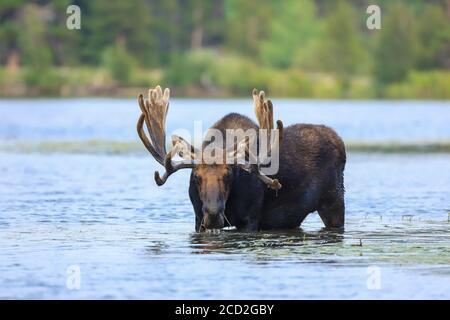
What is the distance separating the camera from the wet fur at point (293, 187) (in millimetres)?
18625

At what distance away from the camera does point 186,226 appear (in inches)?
792

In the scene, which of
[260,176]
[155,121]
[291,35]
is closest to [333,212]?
[260,176]

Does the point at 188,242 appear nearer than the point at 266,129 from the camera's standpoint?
Yes

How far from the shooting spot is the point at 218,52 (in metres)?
120

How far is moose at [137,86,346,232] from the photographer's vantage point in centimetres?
1811

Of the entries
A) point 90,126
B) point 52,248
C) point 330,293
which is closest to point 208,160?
point 52,248

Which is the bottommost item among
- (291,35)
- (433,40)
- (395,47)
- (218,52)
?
(395,47)

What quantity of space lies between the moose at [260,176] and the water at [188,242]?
0.30 meters

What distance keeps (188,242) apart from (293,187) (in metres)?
1.84

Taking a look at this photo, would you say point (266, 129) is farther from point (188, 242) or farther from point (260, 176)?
point (188, 242)

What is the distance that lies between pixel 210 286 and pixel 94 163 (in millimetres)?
18478

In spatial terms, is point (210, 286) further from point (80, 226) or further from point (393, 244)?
point (80, 226)

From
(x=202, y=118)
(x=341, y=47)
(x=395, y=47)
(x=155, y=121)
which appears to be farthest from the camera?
(x=341, y=47)

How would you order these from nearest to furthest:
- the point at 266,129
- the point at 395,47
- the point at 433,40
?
the point at 266,129 → the point at 395,47 → the point at 433,40
